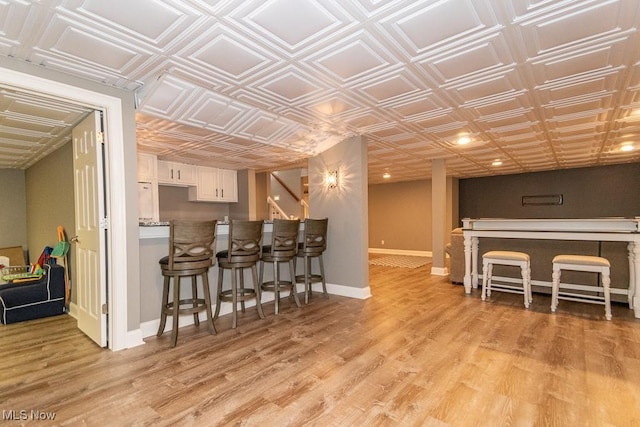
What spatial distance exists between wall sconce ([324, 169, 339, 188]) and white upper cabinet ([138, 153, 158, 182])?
2.89m

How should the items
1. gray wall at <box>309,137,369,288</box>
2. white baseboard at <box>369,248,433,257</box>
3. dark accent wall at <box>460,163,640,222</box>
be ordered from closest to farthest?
gray wall at <box>309,137,369,288</box> < dark accent wall at <box>460,163,640,222</box> < white baseboard at <box>369,248,433,257</box>

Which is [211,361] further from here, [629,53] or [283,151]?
[629,53]

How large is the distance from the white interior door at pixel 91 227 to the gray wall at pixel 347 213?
2800mm

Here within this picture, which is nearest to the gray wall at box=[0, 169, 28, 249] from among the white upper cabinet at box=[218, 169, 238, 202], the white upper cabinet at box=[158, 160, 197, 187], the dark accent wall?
the white upper cabinet at box=[158, 160, 197, 187]

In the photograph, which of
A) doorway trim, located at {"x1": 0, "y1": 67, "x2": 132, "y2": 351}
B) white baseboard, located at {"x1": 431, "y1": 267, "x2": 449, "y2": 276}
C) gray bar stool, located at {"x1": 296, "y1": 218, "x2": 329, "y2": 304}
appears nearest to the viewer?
doorway trim, located at {"x1": 0, "y1": 67, "x2": 132, "y2": 351}

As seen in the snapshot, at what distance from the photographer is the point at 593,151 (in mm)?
5582

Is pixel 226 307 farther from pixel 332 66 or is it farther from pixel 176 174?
pixel 176 174

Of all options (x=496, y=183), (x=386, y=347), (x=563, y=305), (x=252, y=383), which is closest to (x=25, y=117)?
(x=252, y=383)

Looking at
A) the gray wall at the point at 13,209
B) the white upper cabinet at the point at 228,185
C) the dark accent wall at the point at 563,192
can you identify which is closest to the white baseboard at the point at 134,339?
the white upper cabinet at the point at 228,185

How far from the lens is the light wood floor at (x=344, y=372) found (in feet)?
5.72

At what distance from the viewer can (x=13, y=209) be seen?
514 cm

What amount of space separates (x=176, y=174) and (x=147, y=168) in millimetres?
609

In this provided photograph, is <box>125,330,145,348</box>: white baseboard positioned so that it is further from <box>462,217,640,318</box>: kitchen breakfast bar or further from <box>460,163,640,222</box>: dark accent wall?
<box>460,163,640,222</box>: dark accent wall

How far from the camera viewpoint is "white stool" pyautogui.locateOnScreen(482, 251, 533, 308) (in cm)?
377
